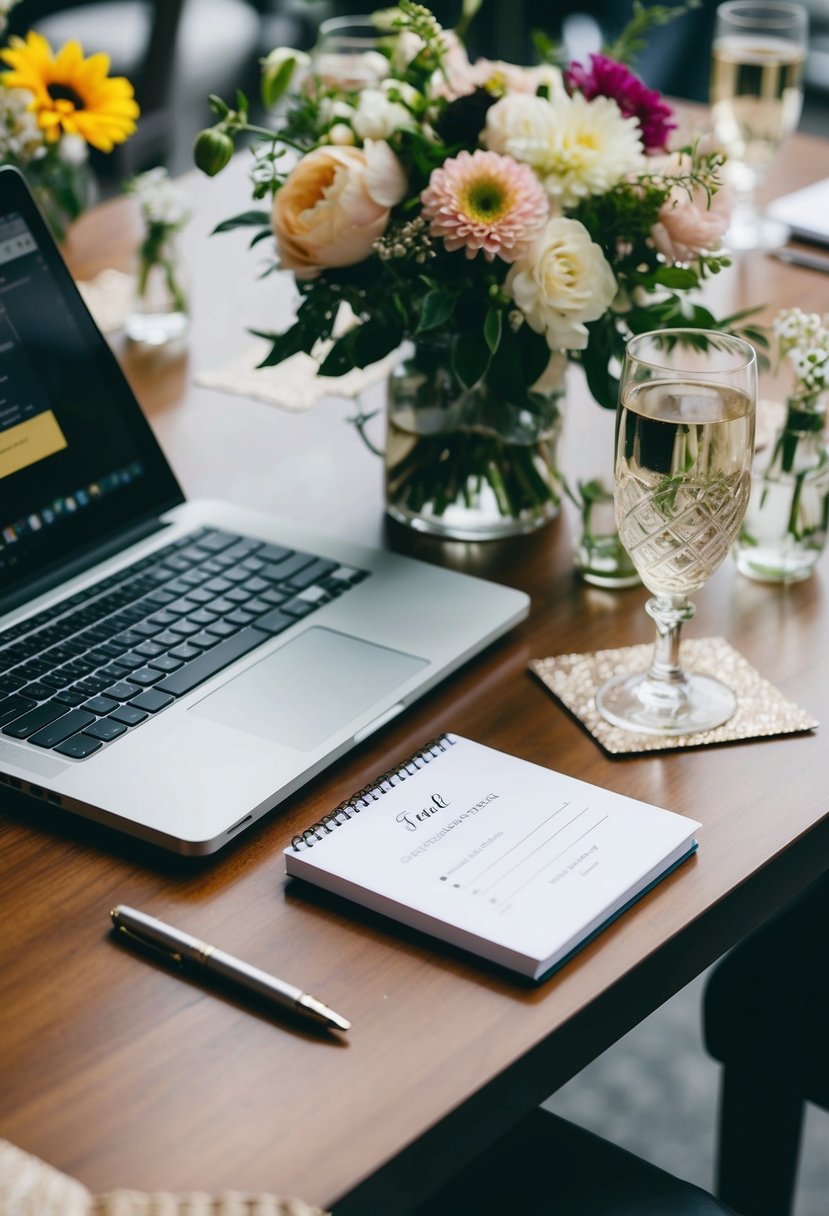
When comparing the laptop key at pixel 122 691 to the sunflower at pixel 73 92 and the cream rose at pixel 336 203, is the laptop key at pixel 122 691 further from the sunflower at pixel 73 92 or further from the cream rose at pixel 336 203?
the sunflower at pixel 73 92

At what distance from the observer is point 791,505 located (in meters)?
1.04

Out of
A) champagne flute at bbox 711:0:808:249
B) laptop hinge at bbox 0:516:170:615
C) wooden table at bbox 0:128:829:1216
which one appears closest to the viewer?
wooden table at bbox 0:128:829:1216

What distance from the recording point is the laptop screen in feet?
3.23

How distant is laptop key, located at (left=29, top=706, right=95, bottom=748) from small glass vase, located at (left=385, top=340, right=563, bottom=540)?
0.35 meters

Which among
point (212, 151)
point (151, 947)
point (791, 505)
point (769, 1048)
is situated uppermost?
point (212, 151)

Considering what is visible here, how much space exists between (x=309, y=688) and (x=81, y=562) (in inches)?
8.6

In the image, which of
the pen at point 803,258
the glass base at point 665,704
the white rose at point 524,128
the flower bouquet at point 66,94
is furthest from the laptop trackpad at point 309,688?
the pen at point 803,258

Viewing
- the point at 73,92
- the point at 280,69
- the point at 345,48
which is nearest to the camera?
the point at 280,69

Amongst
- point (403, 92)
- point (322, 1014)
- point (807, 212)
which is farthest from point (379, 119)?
point (807, 212)

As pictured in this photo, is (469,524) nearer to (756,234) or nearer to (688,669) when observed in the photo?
(688,669)

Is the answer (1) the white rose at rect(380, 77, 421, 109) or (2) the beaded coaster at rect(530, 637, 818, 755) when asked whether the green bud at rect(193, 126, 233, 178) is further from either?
(2) the beaded coaster at rect(530, 637, 818, 755)

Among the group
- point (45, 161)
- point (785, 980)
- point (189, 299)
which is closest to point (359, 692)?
point (785, 980)

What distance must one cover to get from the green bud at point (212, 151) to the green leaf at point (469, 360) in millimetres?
215

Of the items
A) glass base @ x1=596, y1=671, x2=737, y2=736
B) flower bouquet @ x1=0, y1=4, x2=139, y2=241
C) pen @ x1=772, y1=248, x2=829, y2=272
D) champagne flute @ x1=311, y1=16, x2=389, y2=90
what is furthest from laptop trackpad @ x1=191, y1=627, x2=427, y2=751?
pen @ x1=772, y1=248, x2=829, y2=272
